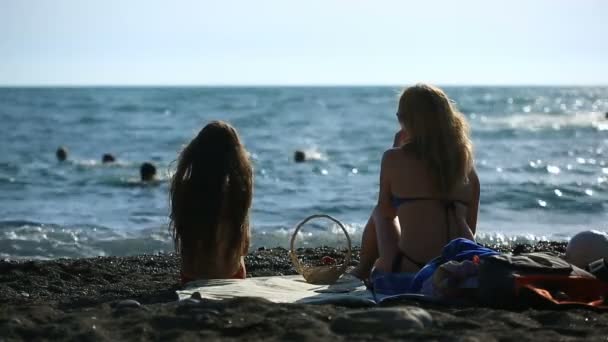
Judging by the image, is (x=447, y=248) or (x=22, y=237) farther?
(x=22, y=237)

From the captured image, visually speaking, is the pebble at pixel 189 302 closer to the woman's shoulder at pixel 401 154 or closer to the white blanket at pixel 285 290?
the white blanket at pixel 285 290

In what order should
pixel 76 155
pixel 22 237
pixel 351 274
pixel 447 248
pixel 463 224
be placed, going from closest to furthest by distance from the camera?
1. pixel 447 248
2. pixel 463 224
3. pixel 351 274
4. pixel 22 237
5. pixel 76 155

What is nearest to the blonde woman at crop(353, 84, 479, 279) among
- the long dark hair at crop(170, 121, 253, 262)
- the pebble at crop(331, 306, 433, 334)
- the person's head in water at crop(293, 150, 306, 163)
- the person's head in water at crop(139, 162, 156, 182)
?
the long dark hair at crop(170, 121, 253, 262)

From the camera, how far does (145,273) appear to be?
313 inches

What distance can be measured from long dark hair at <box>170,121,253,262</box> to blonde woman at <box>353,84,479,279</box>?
990 mm

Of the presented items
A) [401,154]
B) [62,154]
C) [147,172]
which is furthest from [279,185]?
[401,154]

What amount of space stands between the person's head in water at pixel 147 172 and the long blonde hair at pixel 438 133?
11817mm

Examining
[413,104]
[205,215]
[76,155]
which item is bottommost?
[76,155]

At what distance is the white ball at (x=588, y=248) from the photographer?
6395 millimetres

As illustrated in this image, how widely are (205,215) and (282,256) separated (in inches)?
96.9

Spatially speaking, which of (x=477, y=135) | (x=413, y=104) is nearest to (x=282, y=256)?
(x=413, y=104)

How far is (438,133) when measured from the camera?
6.08m

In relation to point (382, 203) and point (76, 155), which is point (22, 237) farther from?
point (76, 155)

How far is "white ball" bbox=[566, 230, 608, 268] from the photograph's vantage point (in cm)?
639
